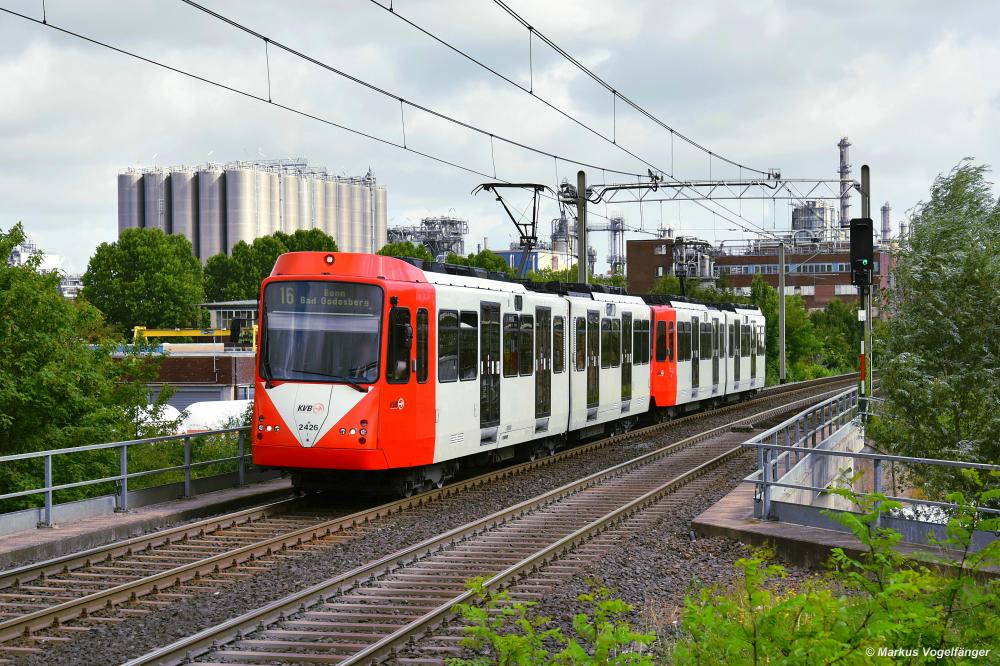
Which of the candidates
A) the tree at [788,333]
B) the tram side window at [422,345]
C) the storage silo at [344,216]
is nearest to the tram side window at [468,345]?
the tram side window at [422,345]

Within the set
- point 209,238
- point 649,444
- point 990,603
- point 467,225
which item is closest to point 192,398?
point 649,444

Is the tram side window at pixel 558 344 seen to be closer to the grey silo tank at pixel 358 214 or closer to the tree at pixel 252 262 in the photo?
the tree at pixel 252 262

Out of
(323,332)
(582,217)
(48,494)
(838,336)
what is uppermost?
(582,217)

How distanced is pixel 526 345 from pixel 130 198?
133 metres

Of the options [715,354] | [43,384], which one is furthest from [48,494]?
[715,354]

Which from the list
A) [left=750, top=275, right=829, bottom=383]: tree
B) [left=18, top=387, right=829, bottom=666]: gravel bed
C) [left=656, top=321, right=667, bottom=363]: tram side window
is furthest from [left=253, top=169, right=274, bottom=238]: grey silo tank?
[left=18, top=387, right=829, bottom=666]: gravel bed

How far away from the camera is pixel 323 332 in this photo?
15.6 meters

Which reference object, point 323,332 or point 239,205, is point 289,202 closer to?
point 239,205

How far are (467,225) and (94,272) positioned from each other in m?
67.0

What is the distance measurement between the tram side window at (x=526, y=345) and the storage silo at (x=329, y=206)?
13193 centimetres

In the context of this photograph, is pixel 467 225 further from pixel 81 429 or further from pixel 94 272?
pixel 81 429

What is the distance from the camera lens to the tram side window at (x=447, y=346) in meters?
16.8

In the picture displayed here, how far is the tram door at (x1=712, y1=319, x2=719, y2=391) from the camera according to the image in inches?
1484

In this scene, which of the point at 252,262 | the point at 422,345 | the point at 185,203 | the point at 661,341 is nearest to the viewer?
the point at 422,345
